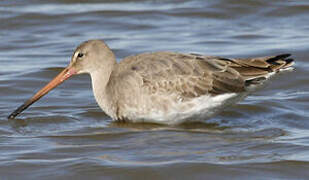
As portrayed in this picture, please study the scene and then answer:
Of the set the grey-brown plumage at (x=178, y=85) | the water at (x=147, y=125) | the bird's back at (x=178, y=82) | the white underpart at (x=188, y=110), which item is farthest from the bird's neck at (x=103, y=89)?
the white underpart at (x=188, y=110)

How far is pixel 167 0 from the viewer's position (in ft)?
58.1

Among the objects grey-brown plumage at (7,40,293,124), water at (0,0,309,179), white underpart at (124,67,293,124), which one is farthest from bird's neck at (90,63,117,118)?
white underpart at (124,67,293,124)

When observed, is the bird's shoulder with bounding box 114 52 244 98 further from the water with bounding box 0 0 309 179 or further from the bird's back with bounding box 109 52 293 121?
the water with bounding box 0 0 309 179

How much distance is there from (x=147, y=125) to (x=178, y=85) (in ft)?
2.31

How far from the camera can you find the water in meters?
7.91

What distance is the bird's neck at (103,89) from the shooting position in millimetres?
9734

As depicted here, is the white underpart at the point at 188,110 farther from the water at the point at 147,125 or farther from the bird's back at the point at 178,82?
the water at the point at 147,125

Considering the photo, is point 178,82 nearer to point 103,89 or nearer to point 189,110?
point 189,110

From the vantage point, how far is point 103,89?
32.5ft

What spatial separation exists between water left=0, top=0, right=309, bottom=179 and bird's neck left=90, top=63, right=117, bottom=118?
27 centimetres

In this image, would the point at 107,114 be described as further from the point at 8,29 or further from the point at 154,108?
the point at 8,29

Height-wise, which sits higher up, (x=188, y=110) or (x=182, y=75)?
(x=182, y=75)

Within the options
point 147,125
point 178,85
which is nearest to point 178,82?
point 178,85

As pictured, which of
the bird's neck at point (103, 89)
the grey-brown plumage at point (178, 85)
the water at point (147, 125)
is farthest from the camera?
the bird's neck at point (103, 89)
